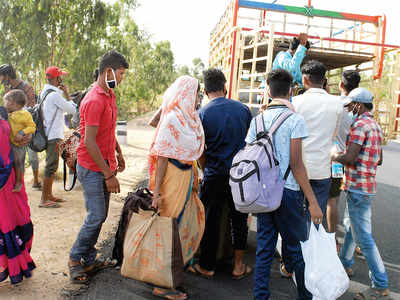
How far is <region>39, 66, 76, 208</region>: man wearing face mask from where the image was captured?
4.80 m

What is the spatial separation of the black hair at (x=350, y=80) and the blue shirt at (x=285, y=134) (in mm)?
1324

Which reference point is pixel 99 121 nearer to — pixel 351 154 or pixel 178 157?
pixel 178 157

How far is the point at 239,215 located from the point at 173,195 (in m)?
0.85

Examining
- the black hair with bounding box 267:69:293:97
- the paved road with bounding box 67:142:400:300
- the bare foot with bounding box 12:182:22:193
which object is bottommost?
the paved road with bounding box 67:142:400:300

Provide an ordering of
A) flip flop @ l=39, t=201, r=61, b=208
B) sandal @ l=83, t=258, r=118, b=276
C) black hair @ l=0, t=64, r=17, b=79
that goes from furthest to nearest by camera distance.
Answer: flip flop @ l=39, t=201, r=61, b=208 → black hair @ l=0, t=64, r=17, b=79 → sandal @ l=83, t=258, r=118, b=276

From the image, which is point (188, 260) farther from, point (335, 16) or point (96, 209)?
point (335, 16)

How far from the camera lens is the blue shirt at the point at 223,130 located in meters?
3.17

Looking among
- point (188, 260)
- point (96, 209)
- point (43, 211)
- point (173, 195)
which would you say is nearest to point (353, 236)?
point (188, 260)

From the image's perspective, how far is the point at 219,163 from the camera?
10.5 ft

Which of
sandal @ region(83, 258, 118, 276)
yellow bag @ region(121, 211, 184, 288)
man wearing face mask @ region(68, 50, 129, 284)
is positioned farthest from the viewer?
sandal @ region(83, 258, 118, 276)

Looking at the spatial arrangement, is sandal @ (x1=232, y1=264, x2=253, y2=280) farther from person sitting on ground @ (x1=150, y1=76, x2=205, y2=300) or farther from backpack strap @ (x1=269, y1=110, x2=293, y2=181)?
backpack strap @ (x1=269, y1=110, x2=293, y2=181)

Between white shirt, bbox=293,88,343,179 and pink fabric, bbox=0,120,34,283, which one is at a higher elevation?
white shirt, bbox=293,88,343,179

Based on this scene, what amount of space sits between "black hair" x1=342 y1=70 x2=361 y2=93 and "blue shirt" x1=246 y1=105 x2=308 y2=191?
1324 mm

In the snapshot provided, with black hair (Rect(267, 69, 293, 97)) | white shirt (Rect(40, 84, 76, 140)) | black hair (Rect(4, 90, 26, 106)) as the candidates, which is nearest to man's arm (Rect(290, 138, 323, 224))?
black hair (Rect(267, 69, 293, 97))
